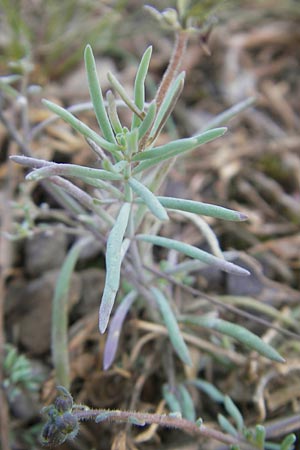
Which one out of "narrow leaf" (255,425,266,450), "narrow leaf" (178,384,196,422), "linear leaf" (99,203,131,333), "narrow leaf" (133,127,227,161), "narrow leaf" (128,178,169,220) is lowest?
"narrow leaf" (178,384,196,422)

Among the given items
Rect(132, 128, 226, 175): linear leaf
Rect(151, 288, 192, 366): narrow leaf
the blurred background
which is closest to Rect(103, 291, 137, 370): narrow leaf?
Rect(151, 288, 192, 366): narrow leaf

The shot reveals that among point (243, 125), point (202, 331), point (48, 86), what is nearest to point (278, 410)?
point (202, 331)

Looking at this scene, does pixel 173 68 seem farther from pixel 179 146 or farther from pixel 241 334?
pixel 241 334

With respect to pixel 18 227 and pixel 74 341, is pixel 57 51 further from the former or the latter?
pixel 74 341

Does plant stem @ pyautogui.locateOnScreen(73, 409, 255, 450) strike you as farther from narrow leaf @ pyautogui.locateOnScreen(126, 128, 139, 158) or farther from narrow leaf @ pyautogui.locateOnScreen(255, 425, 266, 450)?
narrow leaf @ pyautogui.locateOnScreen(126, 128, 139, 158)

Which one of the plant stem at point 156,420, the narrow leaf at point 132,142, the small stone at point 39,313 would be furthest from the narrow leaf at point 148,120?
the small stone at point 39,313
